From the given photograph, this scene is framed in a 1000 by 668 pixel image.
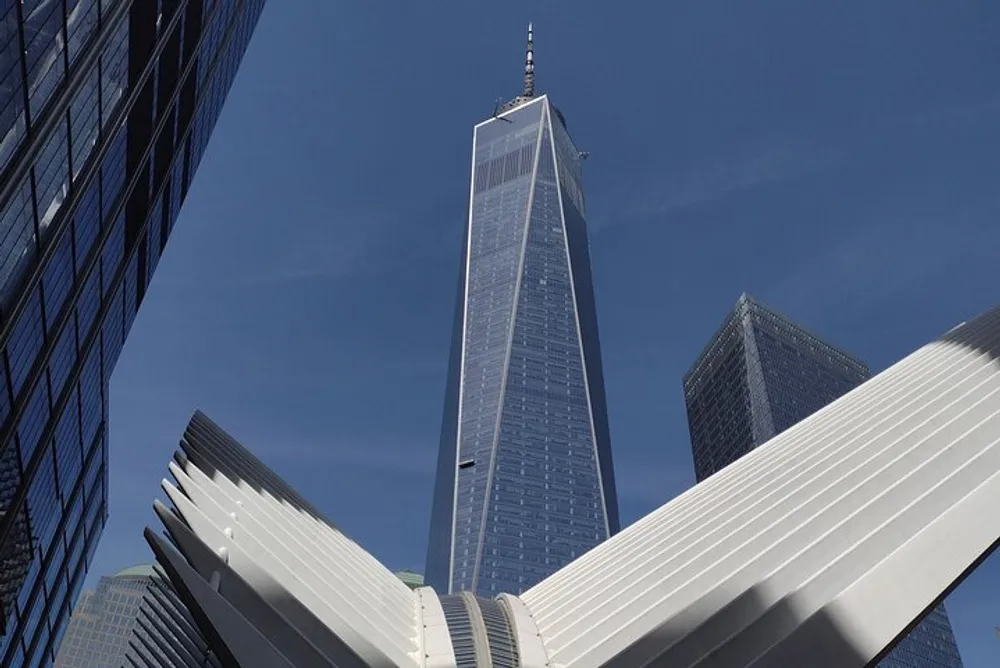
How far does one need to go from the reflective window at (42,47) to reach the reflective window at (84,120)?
2.13 m

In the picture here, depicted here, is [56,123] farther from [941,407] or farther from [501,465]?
[501,465]

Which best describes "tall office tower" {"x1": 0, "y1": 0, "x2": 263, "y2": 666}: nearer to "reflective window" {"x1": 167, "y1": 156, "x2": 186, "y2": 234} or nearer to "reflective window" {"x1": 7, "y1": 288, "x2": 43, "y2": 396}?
"reflective window" {"x1": 7, "y1": 288, "x2": 43, "y2": 396}

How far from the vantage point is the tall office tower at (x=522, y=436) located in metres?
160

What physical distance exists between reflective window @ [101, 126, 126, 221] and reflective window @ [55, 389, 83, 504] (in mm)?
8767

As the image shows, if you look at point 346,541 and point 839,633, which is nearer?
point 839,633

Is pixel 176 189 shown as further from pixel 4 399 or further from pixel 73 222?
pixel 4 399

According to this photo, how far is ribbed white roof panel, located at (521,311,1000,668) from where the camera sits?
34.8 feet

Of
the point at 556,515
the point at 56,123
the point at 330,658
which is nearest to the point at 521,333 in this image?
the point at 556,515

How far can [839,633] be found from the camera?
32.3 feet

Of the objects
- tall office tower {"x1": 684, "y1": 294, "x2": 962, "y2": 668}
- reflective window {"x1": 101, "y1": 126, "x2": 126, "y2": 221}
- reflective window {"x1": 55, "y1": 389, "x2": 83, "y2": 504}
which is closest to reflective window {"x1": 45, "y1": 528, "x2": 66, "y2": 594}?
reflective window {"x1": 55, "y1": 389, "x2": 83, "y2": 504}

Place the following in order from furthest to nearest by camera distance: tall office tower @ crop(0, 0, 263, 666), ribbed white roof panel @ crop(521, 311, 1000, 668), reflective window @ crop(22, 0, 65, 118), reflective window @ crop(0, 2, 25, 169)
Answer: tall office tower @ crop(0, 0, 263, 666) → reflective window @ crop(22, 0, 65, 118) → reflective window @ crop(0, 2, 25, 169) → ribbed white roof panel @ crop(521, 311, 1000, 668)

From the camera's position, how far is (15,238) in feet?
75.5

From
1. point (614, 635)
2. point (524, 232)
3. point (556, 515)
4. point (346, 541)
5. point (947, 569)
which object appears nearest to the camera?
point (947, 569)

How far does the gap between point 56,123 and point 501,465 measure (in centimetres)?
14692
